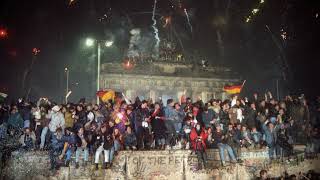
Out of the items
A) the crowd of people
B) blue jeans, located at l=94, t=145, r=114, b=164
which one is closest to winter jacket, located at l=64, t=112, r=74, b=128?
the crowd of people

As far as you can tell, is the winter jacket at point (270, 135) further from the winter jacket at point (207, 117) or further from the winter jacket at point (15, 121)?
the winter jacket at point (15, 121)

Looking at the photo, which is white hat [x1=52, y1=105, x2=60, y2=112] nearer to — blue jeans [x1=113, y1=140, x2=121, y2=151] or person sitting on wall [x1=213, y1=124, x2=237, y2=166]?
blue jeans [x1=113, y1=140, x2=121, y2=151]

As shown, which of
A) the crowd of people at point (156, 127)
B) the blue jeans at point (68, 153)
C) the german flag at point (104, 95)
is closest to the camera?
the blue jeans at point (68, 153)

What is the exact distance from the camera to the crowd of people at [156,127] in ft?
47.2

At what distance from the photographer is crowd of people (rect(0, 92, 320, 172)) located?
1439cm

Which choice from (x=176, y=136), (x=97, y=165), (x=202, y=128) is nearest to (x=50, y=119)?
(x=97, y=165)

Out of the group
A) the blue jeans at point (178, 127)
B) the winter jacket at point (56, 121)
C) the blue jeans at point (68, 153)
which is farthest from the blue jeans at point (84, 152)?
the blue jeans at point (178, 127)

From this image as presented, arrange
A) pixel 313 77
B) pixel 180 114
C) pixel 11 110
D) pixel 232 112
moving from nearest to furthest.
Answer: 1. pixel 11 110
2. pixel 180 114
3. pixel 232 112
4. pixel 313 77

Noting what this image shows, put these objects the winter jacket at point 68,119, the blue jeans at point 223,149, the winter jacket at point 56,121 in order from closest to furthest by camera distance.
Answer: the winter jacket at point 56,121, the winter jacket at point 68,119, the blue jeans at point 223,149

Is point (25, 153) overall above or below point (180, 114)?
below

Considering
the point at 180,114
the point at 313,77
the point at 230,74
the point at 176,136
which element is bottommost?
the point at 176,136

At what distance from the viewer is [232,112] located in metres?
17.3

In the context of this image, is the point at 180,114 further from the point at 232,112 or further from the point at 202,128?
the point at 232,112

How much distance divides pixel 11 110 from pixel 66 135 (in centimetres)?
309
